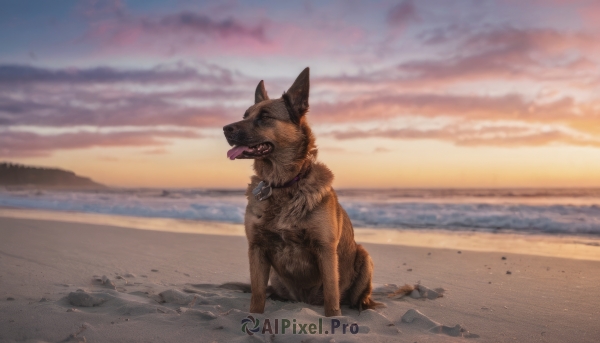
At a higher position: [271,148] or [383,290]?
[271,148]

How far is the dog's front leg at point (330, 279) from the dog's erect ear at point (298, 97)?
126cm

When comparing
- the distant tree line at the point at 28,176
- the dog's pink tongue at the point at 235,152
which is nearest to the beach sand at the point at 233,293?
the dog's pink tongue at the point at 235,152

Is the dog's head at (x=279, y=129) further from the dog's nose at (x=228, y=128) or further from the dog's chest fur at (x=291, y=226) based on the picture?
the dog's chest fur at (x=291, y=226)

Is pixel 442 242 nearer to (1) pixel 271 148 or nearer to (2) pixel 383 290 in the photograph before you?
(2) pixel 383 290

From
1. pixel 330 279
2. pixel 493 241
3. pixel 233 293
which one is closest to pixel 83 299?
pixel 233 293

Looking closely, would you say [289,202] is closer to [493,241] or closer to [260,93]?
[260,93]

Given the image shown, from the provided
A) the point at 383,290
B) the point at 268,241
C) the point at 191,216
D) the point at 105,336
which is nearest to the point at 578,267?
the point at 383,290

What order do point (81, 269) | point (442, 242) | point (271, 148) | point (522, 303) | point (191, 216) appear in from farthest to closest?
point (191, 216) < point (442, 242) < point (81, 269) < point (522, 303) < point (271, 148)

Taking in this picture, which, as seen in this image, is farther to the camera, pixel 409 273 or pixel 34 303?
pixel 409 273

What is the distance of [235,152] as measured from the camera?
4.07 metres

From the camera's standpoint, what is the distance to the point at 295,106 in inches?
167

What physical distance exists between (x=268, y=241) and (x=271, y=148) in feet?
2.79

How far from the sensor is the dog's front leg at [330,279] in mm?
4031

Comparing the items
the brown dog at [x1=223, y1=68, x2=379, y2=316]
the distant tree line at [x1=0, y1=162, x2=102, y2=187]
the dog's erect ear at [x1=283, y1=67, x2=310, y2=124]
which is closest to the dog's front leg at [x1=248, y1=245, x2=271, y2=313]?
the brown dog at [x1=223, y1=68, x2=379, y2=316]
